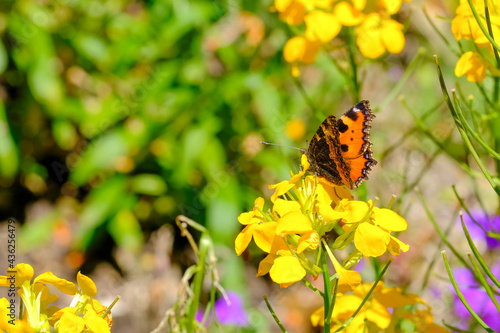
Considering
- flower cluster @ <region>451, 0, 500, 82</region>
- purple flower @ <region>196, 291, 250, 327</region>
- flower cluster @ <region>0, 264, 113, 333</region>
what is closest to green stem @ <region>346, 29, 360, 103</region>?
flower cluster @ <region>451, 0, 500, 82</region>

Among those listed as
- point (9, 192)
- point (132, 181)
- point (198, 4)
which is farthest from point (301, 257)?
point (9, 192)

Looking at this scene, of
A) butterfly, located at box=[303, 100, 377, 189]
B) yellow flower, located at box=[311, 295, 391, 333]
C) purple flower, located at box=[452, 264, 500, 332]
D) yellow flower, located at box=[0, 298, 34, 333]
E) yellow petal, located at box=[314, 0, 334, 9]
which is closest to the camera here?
yellow flower, located at box=[0, 298, 34, 333]

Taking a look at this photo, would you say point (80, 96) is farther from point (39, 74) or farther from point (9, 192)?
point (9, 192)

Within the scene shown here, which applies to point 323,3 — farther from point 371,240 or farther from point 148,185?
point 148,185

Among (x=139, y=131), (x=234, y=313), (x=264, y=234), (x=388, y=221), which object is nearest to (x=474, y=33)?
(x=388, y=221)

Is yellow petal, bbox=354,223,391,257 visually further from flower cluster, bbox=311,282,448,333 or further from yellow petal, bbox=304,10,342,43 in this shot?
yellow petal, bbox=304,10,342,43

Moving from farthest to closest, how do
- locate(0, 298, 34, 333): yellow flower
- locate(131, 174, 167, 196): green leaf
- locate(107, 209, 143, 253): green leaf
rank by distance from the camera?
locate(131, 174, 167, 196): green leaf < locate(107, 209, 143, 253): green leaf < locate(0, 298, 34, 333): yellow flower
